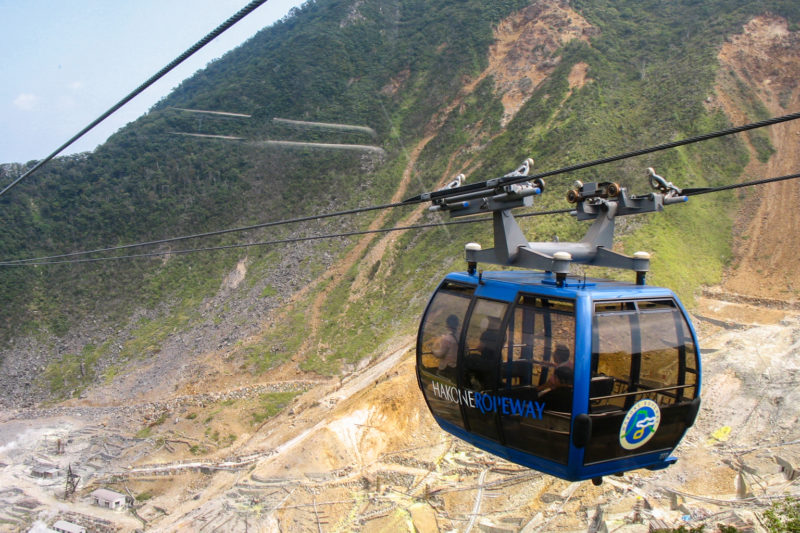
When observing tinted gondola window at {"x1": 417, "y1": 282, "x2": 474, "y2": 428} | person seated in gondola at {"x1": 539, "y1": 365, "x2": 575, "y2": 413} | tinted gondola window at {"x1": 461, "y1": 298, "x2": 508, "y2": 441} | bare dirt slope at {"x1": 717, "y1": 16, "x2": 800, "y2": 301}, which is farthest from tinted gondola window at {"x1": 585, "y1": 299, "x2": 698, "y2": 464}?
bare dirt slope at {"x1": 717, "y1": 16, "x2": 800, "y2": 301}

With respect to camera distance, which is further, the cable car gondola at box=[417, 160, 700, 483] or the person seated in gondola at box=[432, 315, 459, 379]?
the person seated in gondola at box=[432, 315, 459, 379]

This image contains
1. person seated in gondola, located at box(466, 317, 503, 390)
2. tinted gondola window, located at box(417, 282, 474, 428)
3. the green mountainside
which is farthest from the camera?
the green mountainside

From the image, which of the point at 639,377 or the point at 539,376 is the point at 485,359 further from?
the point at 639,377

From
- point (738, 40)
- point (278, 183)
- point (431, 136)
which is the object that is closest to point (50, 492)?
point (278, 183)

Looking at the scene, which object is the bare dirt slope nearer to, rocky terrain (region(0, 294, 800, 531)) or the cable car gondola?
rocky terrain (region(0, 294, 800, 531))

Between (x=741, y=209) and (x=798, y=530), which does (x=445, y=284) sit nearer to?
(x=798, y=530)

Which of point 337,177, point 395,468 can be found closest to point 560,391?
point 395,468

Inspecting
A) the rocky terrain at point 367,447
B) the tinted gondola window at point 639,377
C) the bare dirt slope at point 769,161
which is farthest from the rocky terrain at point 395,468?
the tinted gondola window at point 639,377
